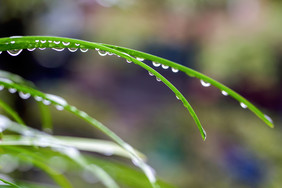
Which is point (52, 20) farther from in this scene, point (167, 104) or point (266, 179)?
point (266, 179)

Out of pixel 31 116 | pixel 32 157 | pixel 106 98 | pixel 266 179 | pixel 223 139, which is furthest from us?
pixel 106 98

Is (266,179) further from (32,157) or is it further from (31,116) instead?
(32,157)

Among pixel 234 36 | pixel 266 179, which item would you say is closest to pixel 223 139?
pixel 266 179

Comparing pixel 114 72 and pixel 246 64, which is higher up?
pixel 114 72

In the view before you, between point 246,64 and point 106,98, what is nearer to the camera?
point 246,64

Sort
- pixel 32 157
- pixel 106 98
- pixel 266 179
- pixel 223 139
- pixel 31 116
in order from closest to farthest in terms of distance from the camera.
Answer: pixel 32 157, pixel 266 179, pixel 223 139, pixel 31 116, pixel 106 98

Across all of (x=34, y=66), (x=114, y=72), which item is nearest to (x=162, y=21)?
(x=114, y=72)

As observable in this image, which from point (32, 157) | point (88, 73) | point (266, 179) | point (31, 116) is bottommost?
point (32, 157)
